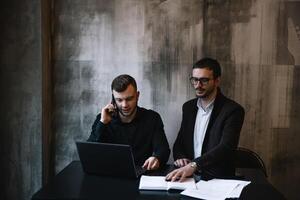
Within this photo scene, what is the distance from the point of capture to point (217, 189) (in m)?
2.08


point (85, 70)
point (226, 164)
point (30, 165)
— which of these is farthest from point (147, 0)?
point (30, 165)

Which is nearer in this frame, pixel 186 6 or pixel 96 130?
pixel 96 130

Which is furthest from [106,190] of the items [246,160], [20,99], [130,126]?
[20,99]

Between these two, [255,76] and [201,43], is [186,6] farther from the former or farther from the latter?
[255,76]

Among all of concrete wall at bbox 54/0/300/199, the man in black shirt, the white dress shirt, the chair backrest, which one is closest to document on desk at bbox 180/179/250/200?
the man in black shirt

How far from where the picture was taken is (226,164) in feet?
8.77

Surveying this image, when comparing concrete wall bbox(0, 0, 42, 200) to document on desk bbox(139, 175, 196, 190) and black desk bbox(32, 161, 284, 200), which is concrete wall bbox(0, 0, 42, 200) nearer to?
black desk bbox(32, 161, 284, 200)

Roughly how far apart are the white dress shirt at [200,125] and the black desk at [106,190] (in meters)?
0.62

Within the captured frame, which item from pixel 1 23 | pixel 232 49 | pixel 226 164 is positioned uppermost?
pixel 1 23

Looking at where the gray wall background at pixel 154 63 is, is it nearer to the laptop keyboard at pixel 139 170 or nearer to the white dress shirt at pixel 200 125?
the white dress shirt at pixel 200 125

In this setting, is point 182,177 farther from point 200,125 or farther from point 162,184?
point 200,125

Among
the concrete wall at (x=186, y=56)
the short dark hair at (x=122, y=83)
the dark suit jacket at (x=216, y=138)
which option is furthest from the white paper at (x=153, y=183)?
the concrete wall at (x=186, y=56)

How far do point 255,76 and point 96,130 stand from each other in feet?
5.01

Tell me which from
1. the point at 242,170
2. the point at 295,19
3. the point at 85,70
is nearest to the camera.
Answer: the point at 242,170
